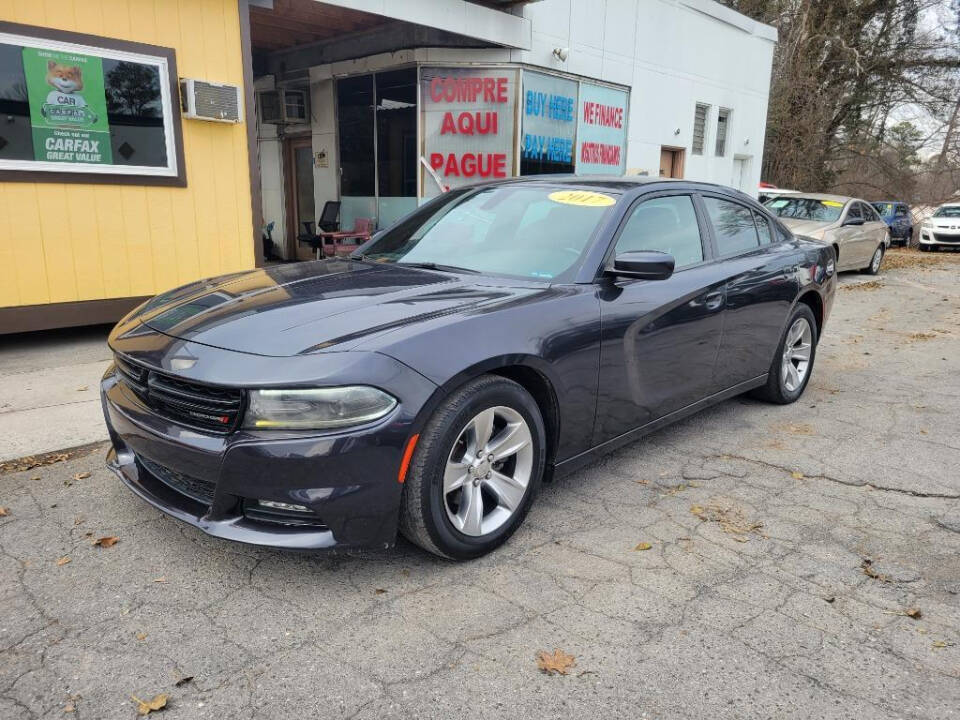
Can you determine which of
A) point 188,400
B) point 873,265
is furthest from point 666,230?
point 873,265

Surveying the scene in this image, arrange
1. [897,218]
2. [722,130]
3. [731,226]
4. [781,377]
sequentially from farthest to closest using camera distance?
[897,218] → [722,130] → [781,377] → [731,226]

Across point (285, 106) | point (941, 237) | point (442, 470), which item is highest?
point (285, 106)

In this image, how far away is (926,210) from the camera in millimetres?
29734

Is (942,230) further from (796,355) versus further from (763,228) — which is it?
(763,228)

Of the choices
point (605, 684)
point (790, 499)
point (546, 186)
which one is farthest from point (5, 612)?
point (790, 499)

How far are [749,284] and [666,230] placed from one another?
812mm

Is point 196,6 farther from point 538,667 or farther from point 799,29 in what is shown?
point 799,29

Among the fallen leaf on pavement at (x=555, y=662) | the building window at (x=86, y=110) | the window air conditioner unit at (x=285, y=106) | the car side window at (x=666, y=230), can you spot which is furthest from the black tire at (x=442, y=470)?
the window air conditioner unit at (x=285, y=106)

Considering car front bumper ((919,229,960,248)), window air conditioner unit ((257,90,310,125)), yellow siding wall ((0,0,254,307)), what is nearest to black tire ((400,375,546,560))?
yellow siding wall ((0,0,254,307))

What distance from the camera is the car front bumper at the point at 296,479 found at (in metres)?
2.42

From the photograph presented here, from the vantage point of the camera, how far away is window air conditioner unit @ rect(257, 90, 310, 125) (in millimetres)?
12039

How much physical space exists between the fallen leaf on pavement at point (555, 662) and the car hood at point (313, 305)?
123 cm

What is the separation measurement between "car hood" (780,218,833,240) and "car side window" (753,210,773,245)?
7.83 m

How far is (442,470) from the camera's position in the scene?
267 centimetres
